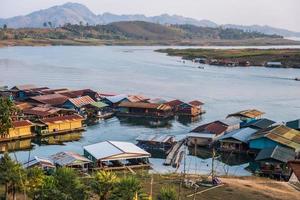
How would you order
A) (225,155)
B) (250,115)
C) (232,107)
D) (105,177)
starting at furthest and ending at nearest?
(232,107)
(250,115)
(225,155)
(105,177)

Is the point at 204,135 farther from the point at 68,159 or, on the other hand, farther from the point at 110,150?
the point at 68,159

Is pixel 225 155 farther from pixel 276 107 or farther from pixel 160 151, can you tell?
pixel 276 107

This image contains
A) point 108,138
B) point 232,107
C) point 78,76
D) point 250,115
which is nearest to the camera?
point 108,138

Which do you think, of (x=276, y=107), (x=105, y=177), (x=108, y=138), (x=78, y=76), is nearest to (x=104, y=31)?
(x=78, y=76)

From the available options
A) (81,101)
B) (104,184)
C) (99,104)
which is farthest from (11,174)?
(81,101)

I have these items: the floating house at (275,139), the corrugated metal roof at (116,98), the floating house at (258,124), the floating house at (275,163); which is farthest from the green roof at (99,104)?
the floating house at (275,163)

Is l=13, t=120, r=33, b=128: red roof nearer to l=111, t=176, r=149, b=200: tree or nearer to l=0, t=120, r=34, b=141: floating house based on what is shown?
l=0, t=120, r=34, b=141: floating house
